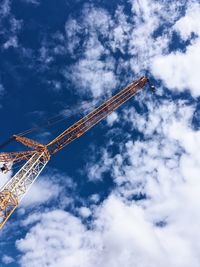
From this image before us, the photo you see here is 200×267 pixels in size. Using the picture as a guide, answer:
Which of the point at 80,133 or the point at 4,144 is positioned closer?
the point at 4,144

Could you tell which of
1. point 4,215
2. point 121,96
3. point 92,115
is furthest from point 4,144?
point 121,96

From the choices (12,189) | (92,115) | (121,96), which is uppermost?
(121,96)

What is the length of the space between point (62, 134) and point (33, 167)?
8559mm

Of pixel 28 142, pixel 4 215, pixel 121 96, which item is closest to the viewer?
pixel 4 215

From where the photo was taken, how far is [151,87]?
65.6 meters

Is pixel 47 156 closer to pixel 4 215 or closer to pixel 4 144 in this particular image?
pixel 4 144

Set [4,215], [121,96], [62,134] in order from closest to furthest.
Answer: [4,215]
[62,134]
[121,96]

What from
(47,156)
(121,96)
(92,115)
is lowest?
(47,156)

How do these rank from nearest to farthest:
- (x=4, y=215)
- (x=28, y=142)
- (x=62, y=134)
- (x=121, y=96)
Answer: (x=4, y=215)
(x=28, y=142)
(x=62, y=134)
(x=121, y=96)

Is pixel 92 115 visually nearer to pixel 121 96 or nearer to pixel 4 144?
pixel 121 96

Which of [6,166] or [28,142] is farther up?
[28,142]

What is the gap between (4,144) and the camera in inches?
2324

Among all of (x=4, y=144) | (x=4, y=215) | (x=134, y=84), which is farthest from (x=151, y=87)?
(x=4, y=215)

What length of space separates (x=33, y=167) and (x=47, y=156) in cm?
381
